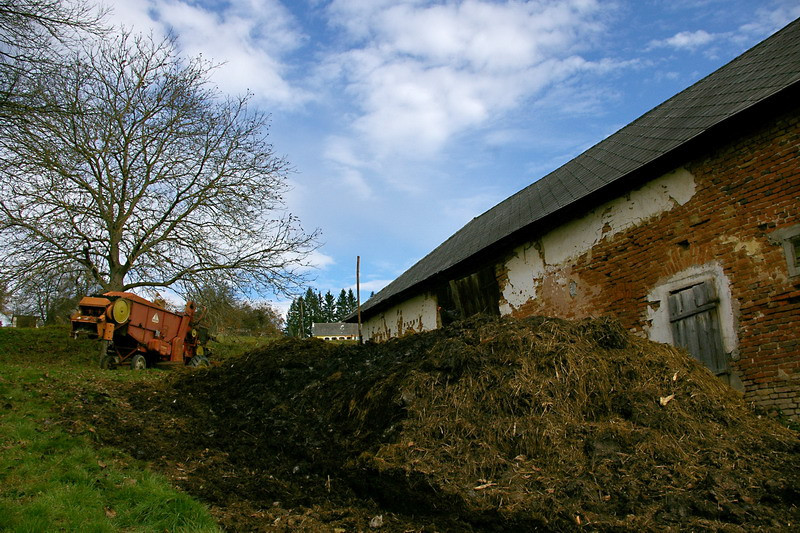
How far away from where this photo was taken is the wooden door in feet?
23.5

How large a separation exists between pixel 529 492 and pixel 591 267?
20.0ft

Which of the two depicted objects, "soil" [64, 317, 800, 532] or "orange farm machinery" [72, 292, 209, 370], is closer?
"soil" [64, 317, 800, 532]

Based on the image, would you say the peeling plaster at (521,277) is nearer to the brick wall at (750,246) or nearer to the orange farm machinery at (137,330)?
the brick wall at (750,246)

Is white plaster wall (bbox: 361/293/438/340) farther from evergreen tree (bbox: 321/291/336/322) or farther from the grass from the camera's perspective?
evergreen tree (bbox: 321/291/336/322)

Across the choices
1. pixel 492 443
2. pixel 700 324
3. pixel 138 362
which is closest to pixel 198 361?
pixel 138 362

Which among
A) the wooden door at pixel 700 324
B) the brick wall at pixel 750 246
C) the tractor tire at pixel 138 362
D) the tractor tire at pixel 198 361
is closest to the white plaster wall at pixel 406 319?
the tractor tire at pixel 198 361

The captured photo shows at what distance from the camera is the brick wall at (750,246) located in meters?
6.41

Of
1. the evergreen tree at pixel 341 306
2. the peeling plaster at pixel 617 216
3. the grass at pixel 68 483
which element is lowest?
the grass at pixel 68 483

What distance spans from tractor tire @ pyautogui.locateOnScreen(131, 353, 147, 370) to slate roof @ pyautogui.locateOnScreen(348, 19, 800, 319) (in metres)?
8.38

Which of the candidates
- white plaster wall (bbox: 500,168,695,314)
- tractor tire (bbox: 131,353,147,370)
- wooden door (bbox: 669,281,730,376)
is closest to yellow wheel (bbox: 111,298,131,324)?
tractor tire (bbox: 131,353,147,370)

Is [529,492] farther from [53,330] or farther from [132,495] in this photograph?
[53,330]

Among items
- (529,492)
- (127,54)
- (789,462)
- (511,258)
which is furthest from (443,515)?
(127,54)

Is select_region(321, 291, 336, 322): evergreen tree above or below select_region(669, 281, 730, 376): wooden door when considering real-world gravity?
above

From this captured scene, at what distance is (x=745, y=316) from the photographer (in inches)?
269
